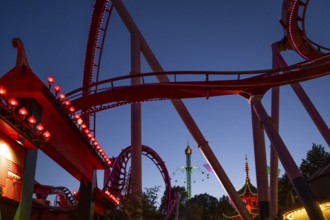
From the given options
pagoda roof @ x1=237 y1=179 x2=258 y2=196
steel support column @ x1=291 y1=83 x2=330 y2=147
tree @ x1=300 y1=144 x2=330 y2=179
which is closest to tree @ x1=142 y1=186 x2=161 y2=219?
steel support column @ x1=291 y1=83 x2=330 y2=147

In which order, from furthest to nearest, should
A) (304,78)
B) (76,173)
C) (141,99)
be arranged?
(141,99)
(304,78)
(76,173)

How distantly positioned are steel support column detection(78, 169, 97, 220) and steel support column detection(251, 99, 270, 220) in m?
7.24

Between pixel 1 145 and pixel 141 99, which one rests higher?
pixel 141 99

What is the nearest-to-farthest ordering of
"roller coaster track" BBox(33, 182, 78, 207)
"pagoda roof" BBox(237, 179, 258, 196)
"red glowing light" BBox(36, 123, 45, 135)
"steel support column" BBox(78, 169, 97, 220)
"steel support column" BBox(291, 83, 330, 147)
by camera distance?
1. "red glowing light" BBox(36, 123, 45, 135)
2. "steel support column" BBox(78, 169, 97, 220)
3. "steel support column" BBox(291, 83, 330, 147)
4. "roller coaster track" BBox(33, 182, 78, 207)
5. "pagoda roof" BBox(237, 179, 258, 196)

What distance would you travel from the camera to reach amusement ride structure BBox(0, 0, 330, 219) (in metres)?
11.1

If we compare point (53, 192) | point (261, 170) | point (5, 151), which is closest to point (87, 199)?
point (5, 151)

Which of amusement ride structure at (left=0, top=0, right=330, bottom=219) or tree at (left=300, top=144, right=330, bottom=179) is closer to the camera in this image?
amusement ride structure at (left=0, top=0, right=330, bottom=219)

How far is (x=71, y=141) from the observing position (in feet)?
43.5

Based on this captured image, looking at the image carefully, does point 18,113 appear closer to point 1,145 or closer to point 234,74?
point 1,145

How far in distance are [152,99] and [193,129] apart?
2975 millimetres

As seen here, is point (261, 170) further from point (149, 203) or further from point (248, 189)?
point (248, 189)

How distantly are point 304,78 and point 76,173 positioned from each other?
34.0ft

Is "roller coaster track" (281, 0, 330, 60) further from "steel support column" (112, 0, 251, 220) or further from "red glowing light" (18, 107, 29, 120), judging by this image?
"red glowing light" (18, 107, 29, 120)

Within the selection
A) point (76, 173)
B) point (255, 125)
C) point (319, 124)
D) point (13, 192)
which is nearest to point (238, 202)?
point (255, 125)
